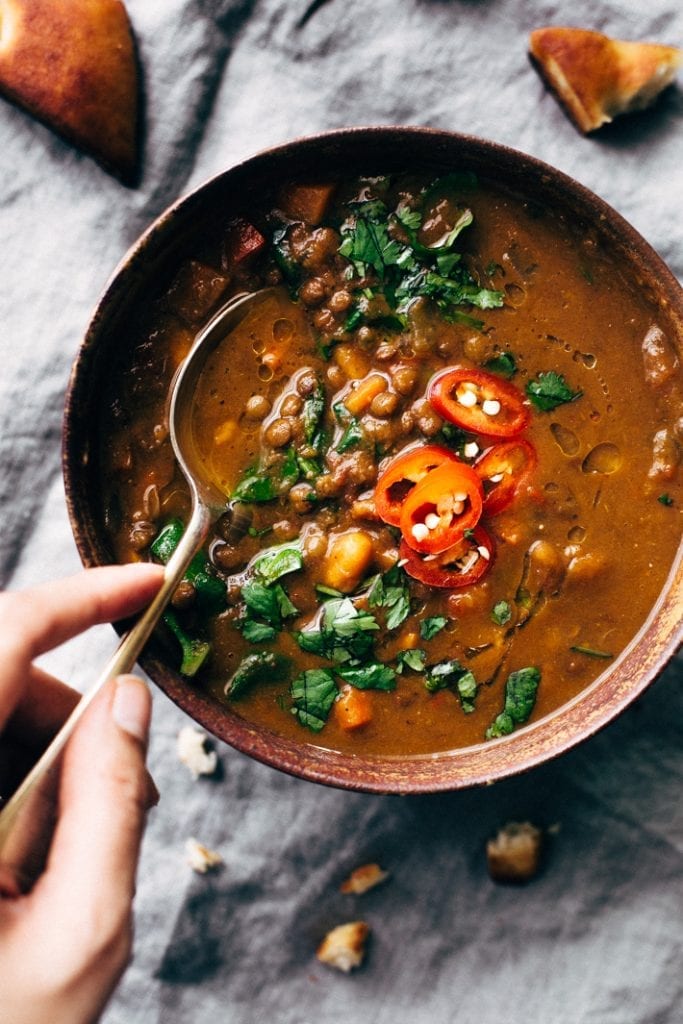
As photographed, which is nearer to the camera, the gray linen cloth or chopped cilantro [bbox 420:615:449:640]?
chopped cilantro [bbox 420:615:449:640]

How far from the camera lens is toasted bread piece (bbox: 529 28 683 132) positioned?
3.45 metres

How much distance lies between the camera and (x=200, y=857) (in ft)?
11.9

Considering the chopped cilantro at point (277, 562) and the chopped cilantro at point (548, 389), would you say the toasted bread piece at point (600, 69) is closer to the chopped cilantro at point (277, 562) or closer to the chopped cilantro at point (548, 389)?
the chopped cilantro at point (548, 389)

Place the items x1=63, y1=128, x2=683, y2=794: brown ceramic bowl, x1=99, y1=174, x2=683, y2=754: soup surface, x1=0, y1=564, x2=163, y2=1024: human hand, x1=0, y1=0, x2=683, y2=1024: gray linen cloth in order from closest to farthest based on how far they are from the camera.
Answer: x1=0, y1=564, x2=163, y2=1024: human hand → x1=63, y1=128, x2=683, y2=794: brown ceramic bowl → x1=99, y1=174, x2=683, y2=754: soup surface → x1=0, y1=0, x2=683, y2=1024: gray linen cloth

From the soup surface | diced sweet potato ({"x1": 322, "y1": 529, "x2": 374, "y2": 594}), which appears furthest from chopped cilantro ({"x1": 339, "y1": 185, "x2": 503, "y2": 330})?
diced sweet potato ({"x1": 322, "y1": 529, "x2": 374, "y2": 594})

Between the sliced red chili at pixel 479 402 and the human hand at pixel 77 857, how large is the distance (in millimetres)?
1188

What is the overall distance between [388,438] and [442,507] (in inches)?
10.2

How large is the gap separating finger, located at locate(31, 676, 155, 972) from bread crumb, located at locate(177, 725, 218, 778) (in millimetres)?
1068

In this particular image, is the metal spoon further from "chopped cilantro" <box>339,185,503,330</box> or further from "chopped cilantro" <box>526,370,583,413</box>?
"chopped cilantro" <box>526,370,583,413</box>

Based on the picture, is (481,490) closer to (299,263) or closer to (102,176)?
(299,263)

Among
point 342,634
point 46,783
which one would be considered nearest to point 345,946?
point 342,634

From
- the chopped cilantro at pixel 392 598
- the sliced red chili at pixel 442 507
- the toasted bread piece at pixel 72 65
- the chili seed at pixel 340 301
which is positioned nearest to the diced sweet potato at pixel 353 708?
the chopped cilantro at pixel 392 598

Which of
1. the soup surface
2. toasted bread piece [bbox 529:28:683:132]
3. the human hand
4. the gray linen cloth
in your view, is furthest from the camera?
the gray linen cloth

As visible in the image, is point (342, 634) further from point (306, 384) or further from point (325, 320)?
point (325, 320)
